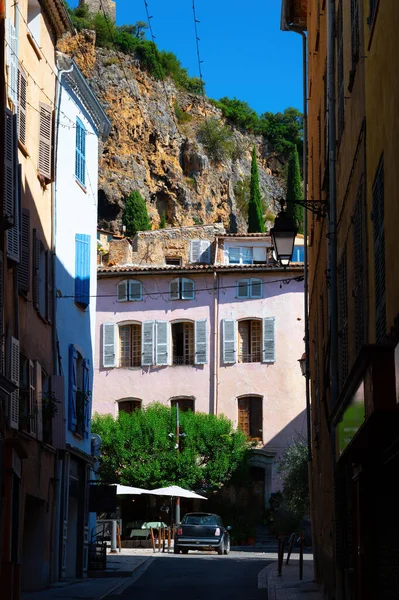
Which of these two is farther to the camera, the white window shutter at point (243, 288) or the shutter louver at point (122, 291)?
the shutter louver at point (122, 291)

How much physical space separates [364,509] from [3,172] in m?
9.08

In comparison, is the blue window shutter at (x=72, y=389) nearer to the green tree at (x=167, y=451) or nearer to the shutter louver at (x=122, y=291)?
the green tree at (x=167, y=451)

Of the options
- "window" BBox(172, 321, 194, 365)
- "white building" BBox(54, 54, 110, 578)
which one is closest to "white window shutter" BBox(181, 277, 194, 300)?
"window" BBox(172, 321, 194, 365)

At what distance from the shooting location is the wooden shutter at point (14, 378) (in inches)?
668

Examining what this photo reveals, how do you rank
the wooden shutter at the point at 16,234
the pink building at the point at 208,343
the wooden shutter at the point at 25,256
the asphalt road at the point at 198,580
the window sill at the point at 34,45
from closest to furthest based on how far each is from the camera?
the wooden shutter at the point at 16,234 < the asphalt road at the point at 198,580 < the wooden shutter at the point at 25,256 < the window sill at the point at 34,45 < the pink building at the point at 208,343

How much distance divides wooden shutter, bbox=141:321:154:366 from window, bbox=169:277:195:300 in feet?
5.47

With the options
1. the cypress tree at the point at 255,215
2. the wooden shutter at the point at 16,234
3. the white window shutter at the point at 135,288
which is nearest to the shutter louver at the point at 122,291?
the white window shutter at the point at 135,288

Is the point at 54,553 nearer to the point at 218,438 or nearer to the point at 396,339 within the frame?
the point at 396,339

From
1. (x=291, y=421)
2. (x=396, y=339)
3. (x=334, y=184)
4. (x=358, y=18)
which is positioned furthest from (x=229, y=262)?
(x=396, y=339)

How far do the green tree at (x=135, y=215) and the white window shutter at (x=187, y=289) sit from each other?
2610cm

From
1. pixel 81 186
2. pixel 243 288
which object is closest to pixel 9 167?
pixel 81 186

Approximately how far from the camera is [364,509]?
973 cm

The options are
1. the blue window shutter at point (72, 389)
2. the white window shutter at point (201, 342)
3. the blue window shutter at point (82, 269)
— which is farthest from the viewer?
the white window shutter at point (201, 342)

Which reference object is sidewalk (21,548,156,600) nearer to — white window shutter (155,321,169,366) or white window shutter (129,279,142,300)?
white window shutter (155,321,169,366)
